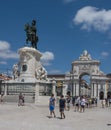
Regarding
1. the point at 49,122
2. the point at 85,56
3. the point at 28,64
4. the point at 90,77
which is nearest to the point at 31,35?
the point at 28,64

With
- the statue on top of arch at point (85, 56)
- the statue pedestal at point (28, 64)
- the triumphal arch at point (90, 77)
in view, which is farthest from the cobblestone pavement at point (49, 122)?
the statue on top of arch at point (85, 56)

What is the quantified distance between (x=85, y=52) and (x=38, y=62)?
96816 millimetres

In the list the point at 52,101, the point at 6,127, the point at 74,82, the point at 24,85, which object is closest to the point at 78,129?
the point at 6,127

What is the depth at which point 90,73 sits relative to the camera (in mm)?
125938

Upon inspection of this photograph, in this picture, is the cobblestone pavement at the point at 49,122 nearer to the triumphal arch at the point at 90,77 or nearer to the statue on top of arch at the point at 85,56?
the triumphal arch at the point at 90,77

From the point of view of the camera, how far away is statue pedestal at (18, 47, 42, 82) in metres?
37.1

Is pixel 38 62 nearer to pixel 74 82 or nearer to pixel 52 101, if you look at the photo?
pixel 52 101

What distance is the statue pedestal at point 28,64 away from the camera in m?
37.1

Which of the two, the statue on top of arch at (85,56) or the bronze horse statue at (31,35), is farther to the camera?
the statue on top of arch at (85,56)

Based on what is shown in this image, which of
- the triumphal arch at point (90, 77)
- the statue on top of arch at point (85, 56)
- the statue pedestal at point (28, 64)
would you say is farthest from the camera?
the statue on top of arch at point (85, 56)

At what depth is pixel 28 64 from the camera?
37156 millimetres

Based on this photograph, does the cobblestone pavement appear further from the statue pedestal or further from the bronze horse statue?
the bronze horse statue

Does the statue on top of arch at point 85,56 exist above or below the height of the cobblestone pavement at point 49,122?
above

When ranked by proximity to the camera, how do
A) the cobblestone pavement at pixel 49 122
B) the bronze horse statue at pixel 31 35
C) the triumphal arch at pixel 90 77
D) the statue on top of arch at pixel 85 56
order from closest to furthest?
1. the cobblestone pavement at pixel 49 122
2. the bronze horse statue at pixel 31 35
3. the triumphal arch at pixel 90 77
4. the statue on top of arch at pixel 85 56
